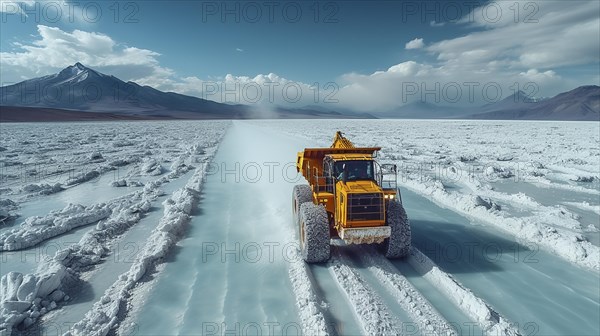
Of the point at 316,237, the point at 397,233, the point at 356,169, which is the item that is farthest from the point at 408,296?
the point at 356,169

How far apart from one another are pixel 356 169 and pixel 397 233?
58.2 inches

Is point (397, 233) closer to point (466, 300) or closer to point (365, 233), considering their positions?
point (365, 233)

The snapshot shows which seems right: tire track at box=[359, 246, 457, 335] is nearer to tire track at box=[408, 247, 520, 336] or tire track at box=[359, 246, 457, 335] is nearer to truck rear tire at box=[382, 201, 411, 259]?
truck rear tire at box=[382, 201, 411, 259]

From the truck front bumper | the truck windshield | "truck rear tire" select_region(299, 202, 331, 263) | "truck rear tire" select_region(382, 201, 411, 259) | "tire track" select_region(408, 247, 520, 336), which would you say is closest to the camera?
"tire track" select_region(408, 247, 520, 336)

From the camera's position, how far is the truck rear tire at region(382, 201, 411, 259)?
6.74 meters

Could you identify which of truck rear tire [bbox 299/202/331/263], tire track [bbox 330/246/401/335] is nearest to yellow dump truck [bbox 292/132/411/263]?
truck rear tire [bbox 299/202/331/263]

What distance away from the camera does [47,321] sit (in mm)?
5023

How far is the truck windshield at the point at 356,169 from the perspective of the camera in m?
7.18

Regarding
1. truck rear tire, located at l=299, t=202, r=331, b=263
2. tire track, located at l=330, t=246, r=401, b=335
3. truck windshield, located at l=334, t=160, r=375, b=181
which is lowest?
tire track, located at l=330, t=246, r=401, b=335

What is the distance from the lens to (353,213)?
648 centimetres

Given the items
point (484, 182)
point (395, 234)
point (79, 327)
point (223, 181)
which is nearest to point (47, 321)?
point (79, 327)

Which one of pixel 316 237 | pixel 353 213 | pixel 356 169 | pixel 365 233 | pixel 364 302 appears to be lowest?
pixel 364 302

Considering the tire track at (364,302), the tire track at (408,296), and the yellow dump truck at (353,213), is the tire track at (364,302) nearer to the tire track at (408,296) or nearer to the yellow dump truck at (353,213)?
the tire track at (408,296)

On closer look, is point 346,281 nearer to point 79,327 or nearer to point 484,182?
point 79,327
